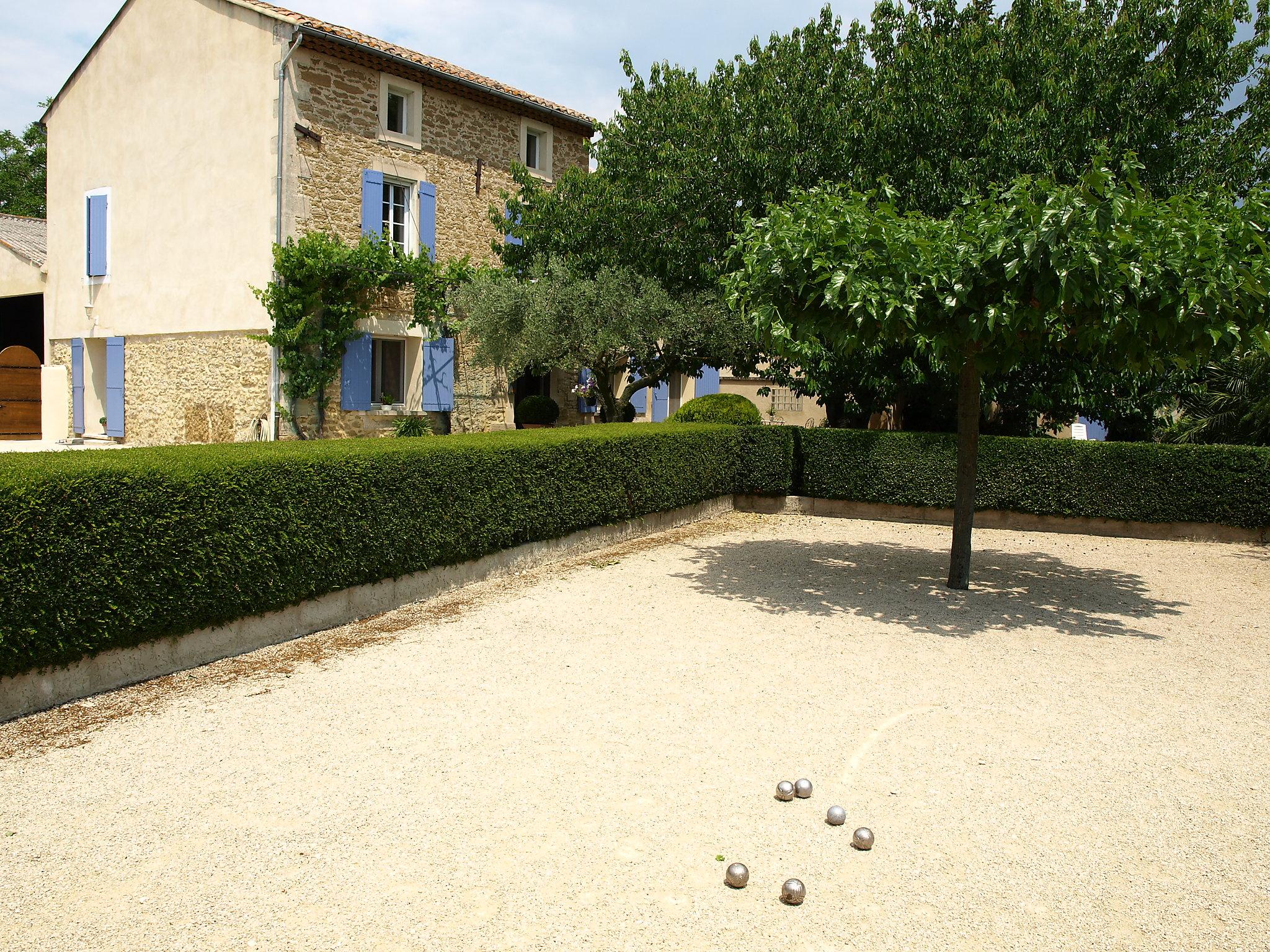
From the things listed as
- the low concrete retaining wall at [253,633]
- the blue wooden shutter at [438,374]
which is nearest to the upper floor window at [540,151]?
the blue wooden shutter at [438,374]

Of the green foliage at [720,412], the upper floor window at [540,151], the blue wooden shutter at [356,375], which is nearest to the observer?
the green foliage at [720,412]

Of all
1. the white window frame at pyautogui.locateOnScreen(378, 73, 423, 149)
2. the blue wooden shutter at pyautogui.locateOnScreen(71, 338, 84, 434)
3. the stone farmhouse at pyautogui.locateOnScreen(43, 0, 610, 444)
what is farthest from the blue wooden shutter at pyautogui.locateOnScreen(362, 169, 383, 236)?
the blue wooden shutter at pyautogui.locateOnScreen(71, 338, 84, 434)

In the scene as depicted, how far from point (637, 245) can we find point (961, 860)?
12762 millimetres

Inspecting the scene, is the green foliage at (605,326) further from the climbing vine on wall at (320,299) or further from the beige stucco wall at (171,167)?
the beige stucco wall at (171,167)

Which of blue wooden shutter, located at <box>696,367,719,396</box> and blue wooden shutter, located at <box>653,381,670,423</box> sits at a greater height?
blue wooden shutter, located at <box>696,367,719,396</box>

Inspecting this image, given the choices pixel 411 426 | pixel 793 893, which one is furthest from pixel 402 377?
pixel 793 893

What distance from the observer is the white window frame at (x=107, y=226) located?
711 inches

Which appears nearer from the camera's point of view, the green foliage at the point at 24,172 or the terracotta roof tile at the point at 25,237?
the terracotta roof tile at the point at 25,237

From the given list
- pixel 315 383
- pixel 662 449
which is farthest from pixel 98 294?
pixel 662 449

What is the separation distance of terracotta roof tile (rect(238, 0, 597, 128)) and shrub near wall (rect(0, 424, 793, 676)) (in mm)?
9598

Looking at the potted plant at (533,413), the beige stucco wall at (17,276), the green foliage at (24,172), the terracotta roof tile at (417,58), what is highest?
the green foliage at (24,172)

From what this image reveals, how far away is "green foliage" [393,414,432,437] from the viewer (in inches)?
659

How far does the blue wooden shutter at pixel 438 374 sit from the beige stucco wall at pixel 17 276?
971cm

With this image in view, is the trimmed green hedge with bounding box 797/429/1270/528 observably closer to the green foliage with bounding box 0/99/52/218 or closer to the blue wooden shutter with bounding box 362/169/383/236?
the blue wooden shutter with bounding box 362/169/383/236
